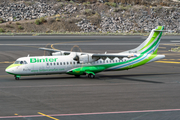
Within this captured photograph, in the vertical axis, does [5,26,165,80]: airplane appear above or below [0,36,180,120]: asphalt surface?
above

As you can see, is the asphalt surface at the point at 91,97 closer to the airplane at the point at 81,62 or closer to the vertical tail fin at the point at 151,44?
the airplane at the point at 81,62

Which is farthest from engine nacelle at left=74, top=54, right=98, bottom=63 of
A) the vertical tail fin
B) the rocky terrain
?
the rocky terrain

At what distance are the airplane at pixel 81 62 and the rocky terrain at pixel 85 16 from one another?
7562cm

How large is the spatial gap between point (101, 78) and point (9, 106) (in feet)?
51.8

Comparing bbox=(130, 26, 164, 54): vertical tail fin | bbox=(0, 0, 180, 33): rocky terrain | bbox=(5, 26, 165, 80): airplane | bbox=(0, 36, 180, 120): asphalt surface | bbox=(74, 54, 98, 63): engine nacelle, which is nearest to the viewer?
bbox=(0, 36, 180, 120): asphalt surface

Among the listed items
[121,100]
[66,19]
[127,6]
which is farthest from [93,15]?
[121,100]

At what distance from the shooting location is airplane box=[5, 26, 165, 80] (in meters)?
31.6

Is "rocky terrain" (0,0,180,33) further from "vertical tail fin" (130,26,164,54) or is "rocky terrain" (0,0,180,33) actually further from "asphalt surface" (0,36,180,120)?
"asphalt surface" (0,36,180,120)

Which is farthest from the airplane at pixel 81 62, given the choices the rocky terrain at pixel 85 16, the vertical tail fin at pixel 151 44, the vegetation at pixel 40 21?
the vegetation at pixel 40 21

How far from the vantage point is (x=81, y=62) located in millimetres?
33438

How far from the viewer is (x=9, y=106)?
65.4 ft

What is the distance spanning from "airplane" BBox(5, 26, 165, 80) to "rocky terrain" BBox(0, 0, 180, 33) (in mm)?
75624

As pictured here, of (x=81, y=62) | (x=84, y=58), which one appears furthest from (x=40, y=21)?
(x=84, y=58)

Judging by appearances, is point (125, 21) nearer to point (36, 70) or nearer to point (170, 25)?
point (170, 25)
